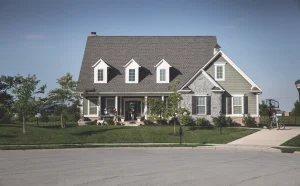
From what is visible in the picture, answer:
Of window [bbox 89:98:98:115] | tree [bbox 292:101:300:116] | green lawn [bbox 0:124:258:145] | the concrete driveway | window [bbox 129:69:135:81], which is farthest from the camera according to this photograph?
tree [bbox 292:101:300:116]

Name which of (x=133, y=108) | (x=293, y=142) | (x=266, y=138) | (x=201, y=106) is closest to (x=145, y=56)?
(x=133, y=108)

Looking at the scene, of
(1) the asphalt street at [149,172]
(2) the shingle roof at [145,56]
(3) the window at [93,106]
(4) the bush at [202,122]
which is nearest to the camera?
(1) the asphalt street at [149,172]

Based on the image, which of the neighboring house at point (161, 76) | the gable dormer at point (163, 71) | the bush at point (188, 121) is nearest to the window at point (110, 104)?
the neighboring house at point (161, 76)

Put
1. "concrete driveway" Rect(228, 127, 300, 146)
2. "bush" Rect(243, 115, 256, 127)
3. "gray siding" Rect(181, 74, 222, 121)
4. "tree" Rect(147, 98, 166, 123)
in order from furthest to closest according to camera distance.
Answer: "gray siding" Rect(181, 74, 222, 121) → "bush" Rect(243, 115, 256, 127) → "tree" Rect(147, 98, 166, 123) → "concrete driveway" Rect(228, 127, 300, 146)

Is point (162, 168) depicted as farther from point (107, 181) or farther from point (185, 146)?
point (185, 146)

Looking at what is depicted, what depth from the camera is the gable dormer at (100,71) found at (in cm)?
3631

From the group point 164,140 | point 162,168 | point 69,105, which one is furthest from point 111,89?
point 162,168

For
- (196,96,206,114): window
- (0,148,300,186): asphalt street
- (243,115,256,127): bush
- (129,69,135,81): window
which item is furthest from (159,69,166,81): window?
(0,148,300,186): asphalt street

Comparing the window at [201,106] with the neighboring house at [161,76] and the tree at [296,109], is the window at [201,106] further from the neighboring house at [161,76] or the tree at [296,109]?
the tree at [296,109]

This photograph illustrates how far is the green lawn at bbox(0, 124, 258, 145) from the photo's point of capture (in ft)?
77.8

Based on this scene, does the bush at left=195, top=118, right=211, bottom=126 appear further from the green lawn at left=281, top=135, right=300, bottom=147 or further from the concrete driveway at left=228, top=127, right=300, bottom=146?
the green lawn at left=281, top=135, right=300, bottom=147

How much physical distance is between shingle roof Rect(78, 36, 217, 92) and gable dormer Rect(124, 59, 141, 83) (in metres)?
0.52

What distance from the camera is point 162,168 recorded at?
41.0 feet

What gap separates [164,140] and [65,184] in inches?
586
